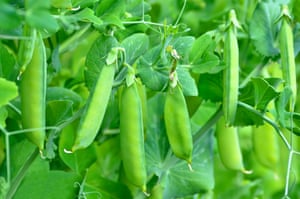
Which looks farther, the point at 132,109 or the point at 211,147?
the point at 211,147

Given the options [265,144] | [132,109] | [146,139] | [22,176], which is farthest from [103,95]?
[265,144]

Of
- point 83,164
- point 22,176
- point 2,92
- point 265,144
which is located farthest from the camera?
point 265,144

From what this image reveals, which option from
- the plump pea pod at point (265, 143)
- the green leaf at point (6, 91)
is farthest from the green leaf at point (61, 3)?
the plump pea pod at point (265, 143)

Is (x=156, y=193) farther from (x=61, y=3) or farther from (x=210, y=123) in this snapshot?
(x=61, y=3)

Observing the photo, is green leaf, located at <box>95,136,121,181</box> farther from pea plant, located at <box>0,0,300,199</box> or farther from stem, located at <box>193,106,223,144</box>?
stem, located at <box>193,106,223,144</box>

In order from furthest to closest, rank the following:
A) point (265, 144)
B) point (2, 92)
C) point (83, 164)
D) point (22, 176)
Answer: point (265, 144) < point (83, 164) < point (22, 176) < point (2, 92)

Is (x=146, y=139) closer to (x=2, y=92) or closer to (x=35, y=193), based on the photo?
(x=35, y=193)

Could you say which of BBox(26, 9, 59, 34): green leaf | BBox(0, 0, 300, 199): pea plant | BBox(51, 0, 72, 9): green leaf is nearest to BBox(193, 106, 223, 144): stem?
BBox(0, 0, 300, 199): pea plant
